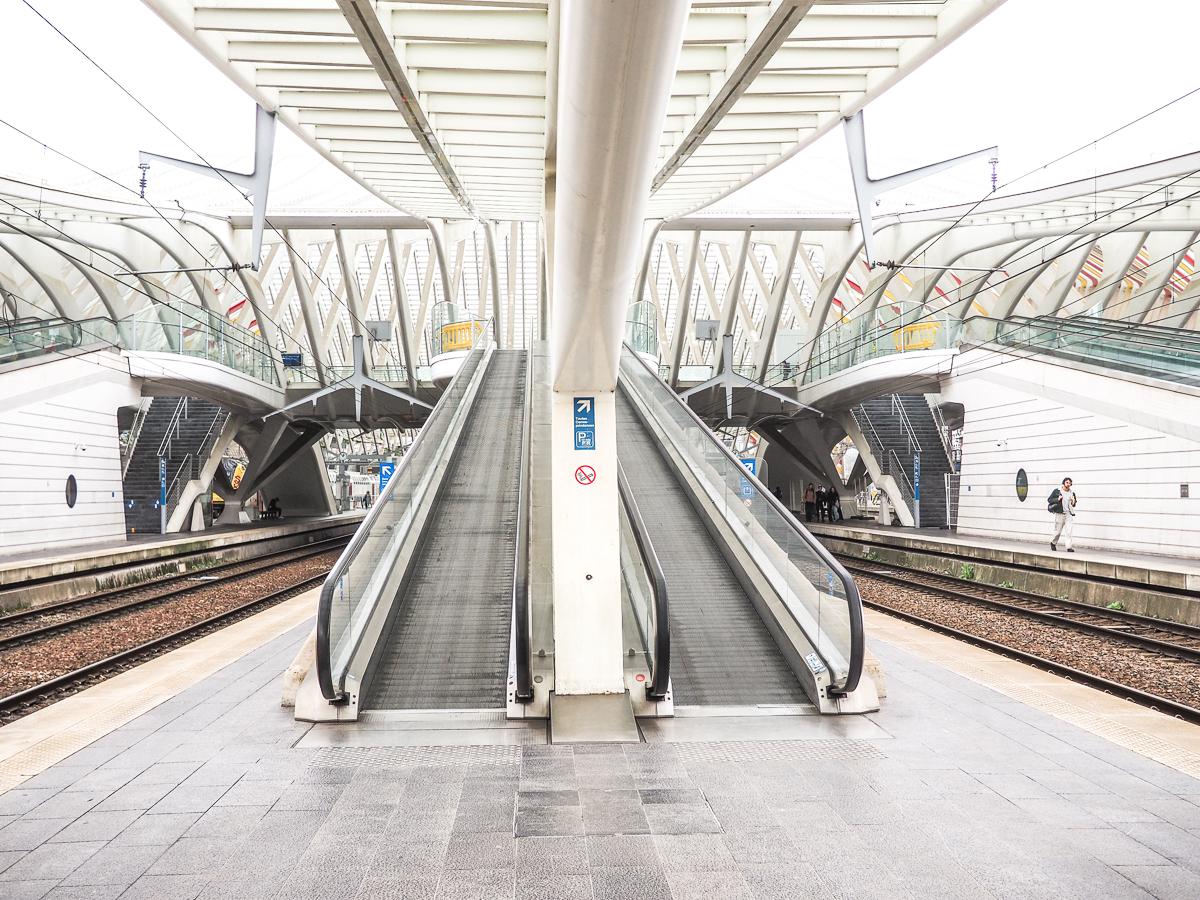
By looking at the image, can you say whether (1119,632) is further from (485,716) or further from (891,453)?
(891,453)

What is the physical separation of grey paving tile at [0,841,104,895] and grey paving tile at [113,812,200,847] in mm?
133

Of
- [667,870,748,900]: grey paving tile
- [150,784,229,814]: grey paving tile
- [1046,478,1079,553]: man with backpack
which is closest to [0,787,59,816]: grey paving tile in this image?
[150,784,229,814]: grey paving tile

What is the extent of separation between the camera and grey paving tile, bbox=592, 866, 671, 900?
3.63 m

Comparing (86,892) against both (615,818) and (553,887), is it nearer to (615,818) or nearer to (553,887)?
(553,887)

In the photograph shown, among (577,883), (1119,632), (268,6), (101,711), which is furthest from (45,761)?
(1119,632)

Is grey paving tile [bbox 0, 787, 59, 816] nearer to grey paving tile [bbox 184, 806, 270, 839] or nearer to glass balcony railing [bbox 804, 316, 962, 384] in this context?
grey paving tile [bbox 184, 806, 270, 839]

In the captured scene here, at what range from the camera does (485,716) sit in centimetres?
651

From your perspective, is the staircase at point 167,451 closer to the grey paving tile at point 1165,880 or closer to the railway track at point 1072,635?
the railway track at point 1072,635

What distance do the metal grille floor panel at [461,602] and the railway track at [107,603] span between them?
556 centimetres

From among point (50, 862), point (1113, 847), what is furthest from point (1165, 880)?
point (50, 862)

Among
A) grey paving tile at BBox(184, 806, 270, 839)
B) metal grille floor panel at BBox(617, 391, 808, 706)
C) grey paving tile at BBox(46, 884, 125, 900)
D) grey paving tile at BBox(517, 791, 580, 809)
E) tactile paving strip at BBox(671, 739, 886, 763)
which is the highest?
metal grille floor panel at BBox(617, 391, 808, 706)

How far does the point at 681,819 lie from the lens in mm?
4473

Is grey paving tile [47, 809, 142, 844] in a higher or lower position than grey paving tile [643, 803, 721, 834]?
higher

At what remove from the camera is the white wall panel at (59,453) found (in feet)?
61.7
